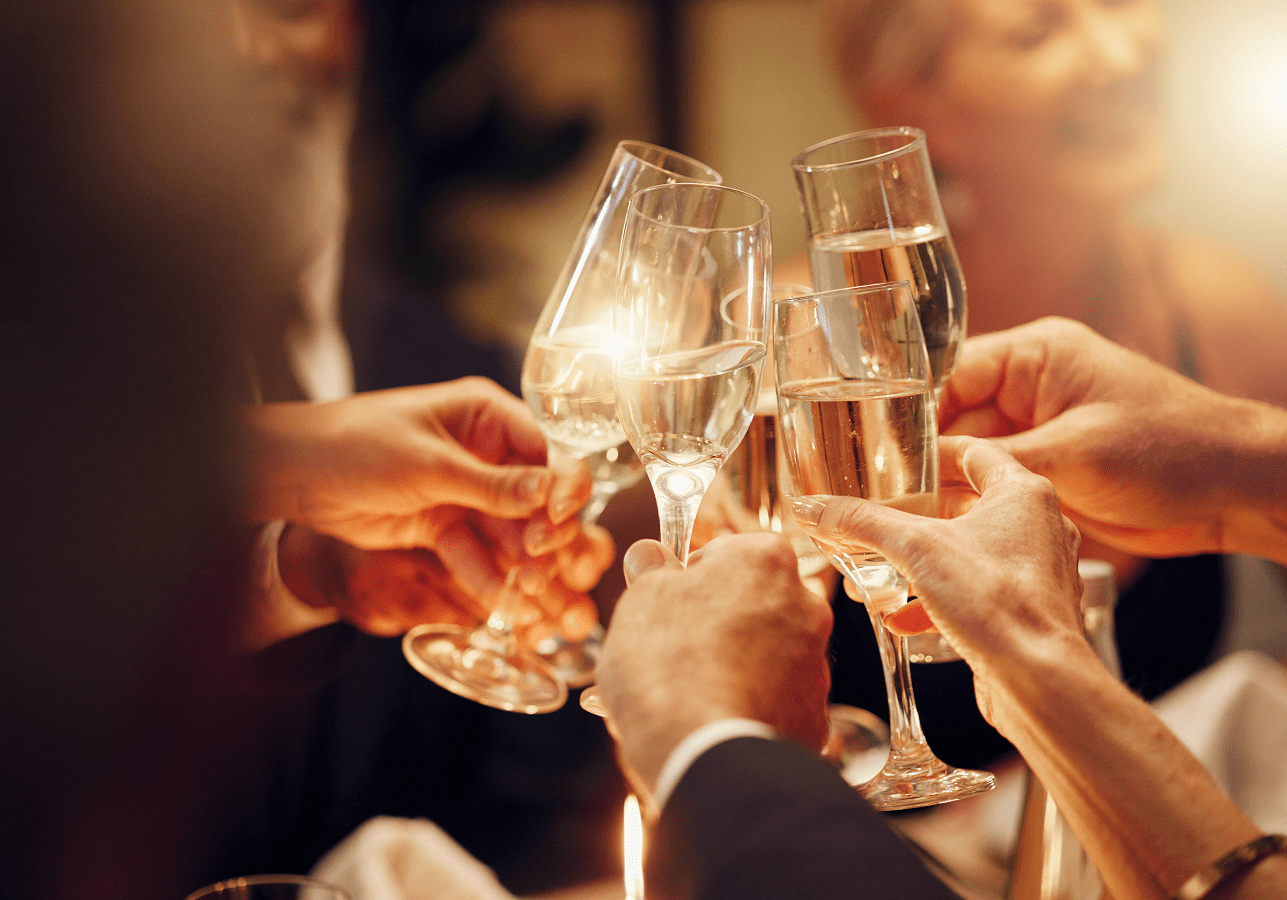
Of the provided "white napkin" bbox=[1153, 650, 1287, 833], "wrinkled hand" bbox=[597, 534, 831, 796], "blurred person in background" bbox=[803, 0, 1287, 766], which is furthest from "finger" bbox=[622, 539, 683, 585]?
"blurred person in background" bbox=[803, 0, 1287, 766]

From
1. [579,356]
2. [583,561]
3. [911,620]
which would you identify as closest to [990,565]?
[911,620]

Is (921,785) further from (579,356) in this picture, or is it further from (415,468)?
(415,468)

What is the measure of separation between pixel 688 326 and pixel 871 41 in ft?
4.88

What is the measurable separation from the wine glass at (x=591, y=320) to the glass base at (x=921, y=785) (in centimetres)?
43

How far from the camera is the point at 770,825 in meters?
0.42

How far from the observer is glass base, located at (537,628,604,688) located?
3.73ft

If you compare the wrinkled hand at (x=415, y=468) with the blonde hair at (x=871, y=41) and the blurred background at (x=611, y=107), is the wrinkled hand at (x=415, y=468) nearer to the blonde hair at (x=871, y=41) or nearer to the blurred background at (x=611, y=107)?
the blurred background at (x=611, y=107)

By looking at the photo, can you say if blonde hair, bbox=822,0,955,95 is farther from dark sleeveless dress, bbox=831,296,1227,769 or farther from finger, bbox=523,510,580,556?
finger, bbox=523,510,580,556

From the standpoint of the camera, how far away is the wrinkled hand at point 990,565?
52 cm

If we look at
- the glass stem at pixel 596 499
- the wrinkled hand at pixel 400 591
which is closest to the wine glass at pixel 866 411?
the glass stem at pixel 596 499

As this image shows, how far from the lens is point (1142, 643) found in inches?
66.5

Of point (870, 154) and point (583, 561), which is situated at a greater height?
point (870, 154)

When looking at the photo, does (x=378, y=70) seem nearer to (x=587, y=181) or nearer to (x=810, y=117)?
(x=587, y=181)

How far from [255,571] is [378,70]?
1138 millimetres
